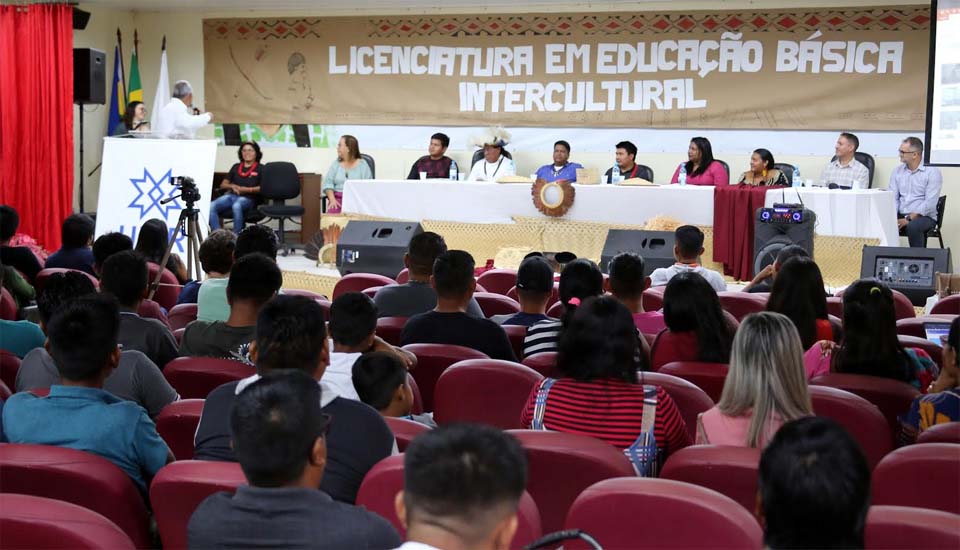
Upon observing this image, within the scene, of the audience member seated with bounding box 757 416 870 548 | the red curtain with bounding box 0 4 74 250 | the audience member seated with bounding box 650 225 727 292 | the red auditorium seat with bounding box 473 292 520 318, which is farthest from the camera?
the red curtain with bounding box 0 4 74 250

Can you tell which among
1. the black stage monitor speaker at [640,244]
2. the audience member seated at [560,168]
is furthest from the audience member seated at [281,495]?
the audience member seated at [560,168]

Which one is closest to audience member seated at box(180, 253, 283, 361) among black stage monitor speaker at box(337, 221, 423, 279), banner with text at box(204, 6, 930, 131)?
black stage monitor speaker at box(337, 221, 423, 279)

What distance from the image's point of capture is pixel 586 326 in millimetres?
2498

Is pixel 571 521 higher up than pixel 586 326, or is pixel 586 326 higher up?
pixel 586 326

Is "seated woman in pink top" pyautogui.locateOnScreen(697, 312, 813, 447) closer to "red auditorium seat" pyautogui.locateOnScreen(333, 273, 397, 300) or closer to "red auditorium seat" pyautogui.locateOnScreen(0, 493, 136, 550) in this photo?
"red auditorium seat" pyautogui.locateOnScreen(0, 493, 136, 550)

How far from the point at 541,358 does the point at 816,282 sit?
100 centimetres

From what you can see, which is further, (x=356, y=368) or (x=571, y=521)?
(x=356, y=368)

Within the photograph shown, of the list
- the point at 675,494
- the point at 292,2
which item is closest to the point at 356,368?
the point at 675,494

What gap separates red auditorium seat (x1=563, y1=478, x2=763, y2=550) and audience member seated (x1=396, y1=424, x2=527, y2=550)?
0.32 meters

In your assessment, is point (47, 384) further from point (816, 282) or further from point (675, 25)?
point (675, 25)

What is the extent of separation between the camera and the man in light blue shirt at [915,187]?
8453 millimetres

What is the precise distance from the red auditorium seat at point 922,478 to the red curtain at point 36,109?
8.86 m

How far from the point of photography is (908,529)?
5.04 feet

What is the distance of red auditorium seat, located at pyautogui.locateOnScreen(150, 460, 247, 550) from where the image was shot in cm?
182
